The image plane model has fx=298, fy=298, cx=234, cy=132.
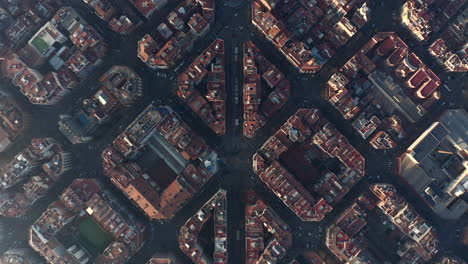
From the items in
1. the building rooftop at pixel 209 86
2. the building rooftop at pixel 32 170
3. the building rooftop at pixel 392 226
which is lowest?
the building rooftop at pixel 392 226

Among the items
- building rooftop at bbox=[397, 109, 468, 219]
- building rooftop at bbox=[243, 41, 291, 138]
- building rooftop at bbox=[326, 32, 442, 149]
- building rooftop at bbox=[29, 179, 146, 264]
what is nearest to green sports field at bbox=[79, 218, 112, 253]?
building rooftop at bbox=[29, 179, 146, 264]

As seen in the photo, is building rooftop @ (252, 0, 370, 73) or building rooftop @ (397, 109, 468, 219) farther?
building rooftop @ (397, 109, 468, 219)

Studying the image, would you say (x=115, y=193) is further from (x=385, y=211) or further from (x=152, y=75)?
(x=385, y=211)

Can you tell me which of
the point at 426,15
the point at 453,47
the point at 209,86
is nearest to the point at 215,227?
the point at 209,86

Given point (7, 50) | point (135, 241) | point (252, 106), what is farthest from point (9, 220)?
point (252, 106)

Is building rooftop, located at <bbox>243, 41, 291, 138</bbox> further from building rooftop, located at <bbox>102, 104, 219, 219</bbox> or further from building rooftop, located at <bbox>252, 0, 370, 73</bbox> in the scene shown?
building rooftop, located at <bbox>102, 104, 219, 219</bbox>

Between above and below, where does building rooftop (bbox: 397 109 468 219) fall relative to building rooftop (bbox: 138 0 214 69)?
below

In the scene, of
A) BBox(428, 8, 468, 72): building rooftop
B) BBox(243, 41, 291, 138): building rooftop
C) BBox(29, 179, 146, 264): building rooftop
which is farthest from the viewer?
BBox(29, 179, 146, 264): building rooftop

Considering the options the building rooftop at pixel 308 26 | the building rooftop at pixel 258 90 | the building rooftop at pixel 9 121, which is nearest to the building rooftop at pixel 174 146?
the building rooftop at pixel 258 90

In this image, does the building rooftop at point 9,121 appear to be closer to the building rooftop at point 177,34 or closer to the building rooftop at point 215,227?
the building rooftop at point 177,34
